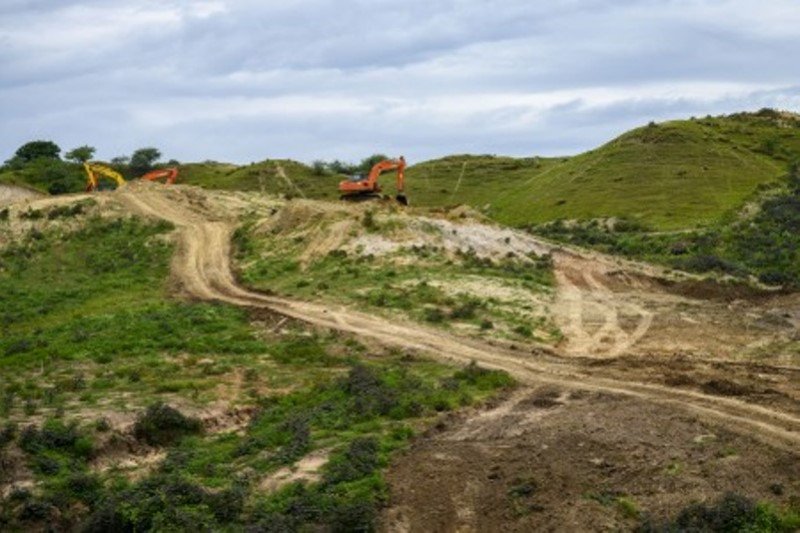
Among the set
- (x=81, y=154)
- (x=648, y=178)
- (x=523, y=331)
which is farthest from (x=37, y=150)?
(x=523, y=331)

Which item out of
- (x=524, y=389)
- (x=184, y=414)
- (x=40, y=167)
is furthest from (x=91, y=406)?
(x=40, y=167)

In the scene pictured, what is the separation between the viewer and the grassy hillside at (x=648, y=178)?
239 feet

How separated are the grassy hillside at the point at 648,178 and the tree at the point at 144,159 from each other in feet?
92.2

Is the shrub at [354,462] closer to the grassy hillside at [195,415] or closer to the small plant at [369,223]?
the grassy hillside at [195,415]

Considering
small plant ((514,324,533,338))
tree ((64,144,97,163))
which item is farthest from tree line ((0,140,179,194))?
small plant ((514,324,533,338))

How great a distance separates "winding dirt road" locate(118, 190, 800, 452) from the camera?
70.4 feet

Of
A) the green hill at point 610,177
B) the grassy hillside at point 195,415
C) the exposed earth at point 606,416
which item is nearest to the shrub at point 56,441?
the grassy hillside at point 195,415

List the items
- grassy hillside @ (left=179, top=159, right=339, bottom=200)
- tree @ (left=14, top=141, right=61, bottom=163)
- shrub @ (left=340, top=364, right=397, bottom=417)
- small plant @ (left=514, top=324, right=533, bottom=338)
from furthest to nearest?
1. tree @ (left=14, top=141, right=61, bottom=163)
2. grassy hillside @ (left=179, top=159, right=339, bottom=200)
3. small plant @ (left=514, top=324, right=533, bottom=338)
4. shrub @ (left=340, top=364, right=397, bottom=417)

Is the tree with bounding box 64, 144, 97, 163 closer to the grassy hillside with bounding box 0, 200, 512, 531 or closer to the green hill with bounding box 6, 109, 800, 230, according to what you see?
the green hill with bounding box 6, 109, 800, 230

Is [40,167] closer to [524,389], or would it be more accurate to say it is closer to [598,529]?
[524,389]

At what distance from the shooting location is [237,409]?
2516 centimetres

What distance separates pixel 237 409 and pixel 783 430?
12.9 metres

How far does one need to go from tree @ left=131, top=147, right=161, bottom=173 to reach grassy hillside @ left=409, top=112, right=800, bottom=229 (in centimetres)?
2811

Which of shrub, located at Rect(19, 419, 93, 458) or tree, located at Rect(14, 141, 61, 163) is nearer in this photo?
shrub, located at Rect(19, 419, 93, 458)
